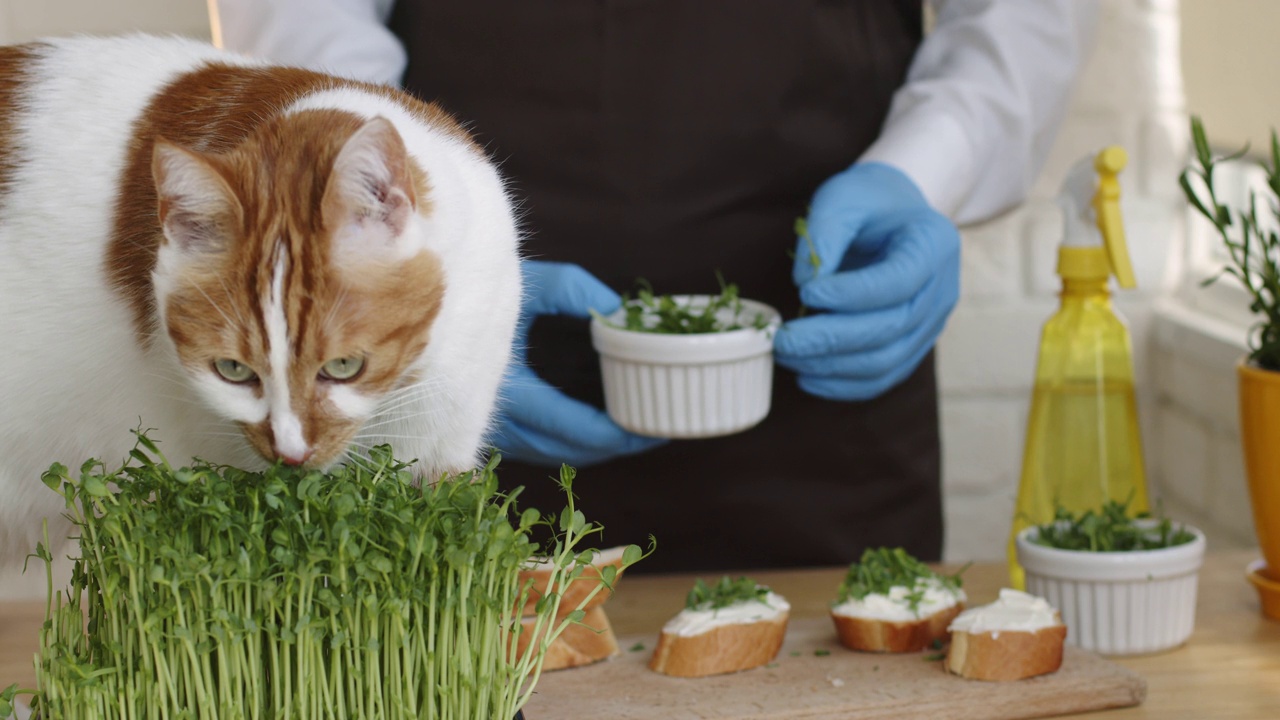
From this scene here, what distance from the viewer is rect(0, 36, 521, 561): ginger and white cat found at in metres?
0.53

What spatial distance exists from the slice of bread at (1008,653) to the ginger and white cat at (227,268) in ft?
1.31

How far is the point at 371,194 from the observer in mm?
541

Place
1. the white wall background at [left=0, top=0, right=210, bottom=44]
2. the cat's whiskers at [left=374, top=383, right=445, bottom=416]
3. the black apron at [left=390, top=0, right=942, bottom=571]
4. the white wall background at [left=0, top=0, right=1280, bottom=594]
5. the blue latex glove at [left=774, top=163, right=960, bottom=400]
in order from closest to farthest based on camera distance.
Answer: the cat's whiskers at [left=374, top=383, right=445, bottom=416]
the blue latex glove at [left=774, top=163, right=960, bottom=400]
the black apron at [left=390, top=0, right=942, bottom=571]
the white wall background at [left=0, top=0, right=210, bottom=44]
the white wall background at [left=0, top=0, right=1280, bottom=594]

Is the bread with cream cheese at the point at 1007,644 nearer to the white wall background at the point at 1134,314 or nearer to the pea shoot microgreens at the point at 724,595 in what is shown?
A: the pea shoot microgreens at the point at 724,595

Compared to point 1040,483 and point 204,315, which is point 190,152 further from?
point 1040,483

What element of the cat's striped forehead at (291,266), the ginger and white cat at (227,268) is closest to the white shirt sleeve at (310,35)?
the ginger and white cat at (227,268)

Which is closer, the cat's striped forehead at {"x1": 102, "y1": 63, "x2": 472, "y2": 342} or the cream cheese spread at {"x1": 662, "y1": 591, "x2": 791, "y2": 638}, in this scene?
the cat's striped forehead at {"x1": 102, "y1": 63, "x2": 472, "y2": 342}

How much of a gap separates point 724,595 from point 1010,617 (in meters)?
0.21

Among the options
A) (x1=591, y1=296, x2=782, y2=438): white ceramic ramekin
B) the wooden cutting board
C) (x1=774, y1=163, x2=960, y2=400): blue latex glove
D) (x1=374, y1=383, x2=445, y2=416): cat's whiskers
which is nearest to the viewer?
(x1=374, y1=383, x2=445, y2=416): cat's whiskers

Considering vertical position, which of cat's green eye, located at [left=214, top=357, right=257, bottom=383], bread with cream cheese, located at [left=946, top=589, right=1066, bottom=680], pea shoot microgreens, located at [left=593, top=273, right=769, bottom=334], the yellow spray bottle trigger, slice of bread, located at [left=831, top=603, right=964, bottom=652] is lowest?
slice of bread, located at [left=831, top=603, right=964, bottom=652]

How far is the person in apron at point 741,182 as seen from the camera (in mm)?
1132

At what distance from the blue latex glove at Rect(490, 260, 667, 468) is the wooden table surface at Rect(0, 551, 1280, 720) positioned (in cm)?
14

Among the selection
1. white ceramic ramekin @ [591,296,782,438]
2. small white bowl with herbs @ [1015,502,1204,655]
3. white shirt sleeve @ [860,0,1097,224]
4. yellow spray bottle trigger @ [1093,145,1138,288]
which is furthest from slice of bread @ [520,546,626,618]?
white shirt sleeve @ [860,0,1097,224]

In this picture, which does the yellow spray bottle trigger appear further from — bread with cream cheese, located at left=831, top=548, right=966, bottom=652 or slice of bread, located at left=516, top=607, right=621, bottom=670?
slice of bread, located at left=516, top=607, right=621, bottom=670
